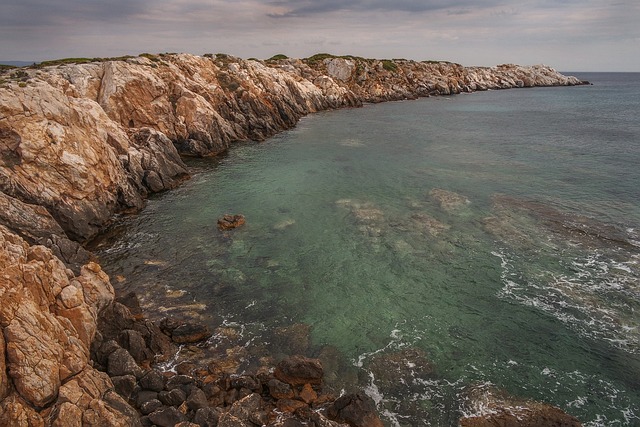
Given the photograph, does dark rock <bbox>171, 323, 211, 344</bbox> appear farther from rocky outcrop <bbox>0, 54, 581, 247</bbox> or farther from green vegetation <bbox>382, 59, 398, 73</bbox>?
green vegetation <bbox>382, 59, 398, 73</bbox>

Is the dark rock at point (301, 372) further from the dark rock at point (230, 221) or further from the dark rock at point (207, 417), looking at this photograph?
the dark rock at point (230, 221)

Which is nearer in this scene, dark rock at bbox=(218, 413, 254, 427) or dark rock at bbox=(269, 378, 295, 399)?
dark rock at bbox=(218, 413, 254, 427)

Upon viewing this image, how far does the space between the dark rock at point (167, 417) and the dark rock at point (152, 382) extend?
188 cm

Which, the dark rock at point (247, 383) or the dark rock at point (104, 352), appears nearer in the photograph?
the dark rock at point (247, 383)

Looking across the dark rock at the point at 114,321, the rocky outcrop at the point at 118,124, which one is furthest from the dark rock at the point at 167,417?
the rocky outcrop at the point at 118,124

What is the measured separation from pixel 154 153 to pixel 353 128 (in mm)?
54728

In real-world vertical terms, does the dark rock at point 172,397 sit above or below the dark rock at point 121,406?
below

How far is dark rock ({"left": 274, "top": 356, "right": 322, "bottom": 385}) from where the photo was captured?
68.3ft

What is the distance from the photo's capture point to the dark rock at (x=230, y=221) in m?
39.9

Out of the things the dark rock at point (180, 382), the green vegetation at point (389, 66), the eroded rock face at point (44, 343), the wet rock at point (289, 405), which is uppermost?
the green vegetation at point (389, 66)

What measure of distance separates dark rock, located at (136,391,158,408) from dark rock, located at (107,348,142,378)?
52.3 inches

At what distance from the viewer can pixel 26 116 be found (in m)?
37.4

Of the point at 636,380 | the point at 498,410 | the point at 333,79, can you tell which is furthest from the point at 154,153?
the point at 333,79

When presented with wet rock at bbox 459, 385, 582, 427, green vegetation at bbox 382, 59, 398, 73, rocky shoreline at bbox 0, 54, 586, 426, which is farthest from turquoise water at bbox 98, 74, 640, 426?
green vegetation at bbox 382, 59, 398, 73
